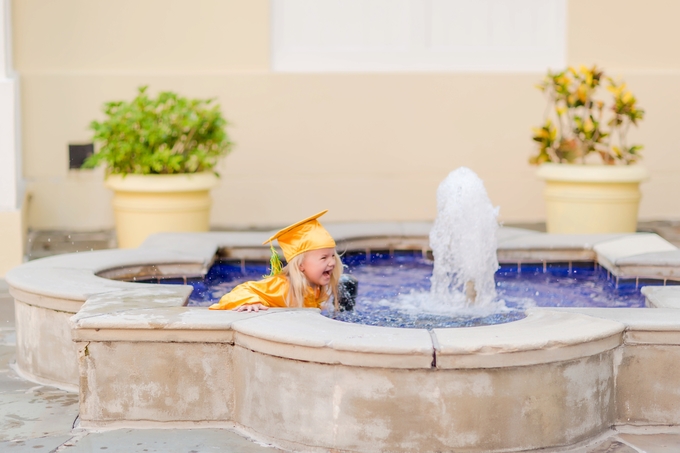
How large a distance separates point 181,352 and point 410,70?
5.33 metres

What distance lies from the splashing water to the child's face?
114cm

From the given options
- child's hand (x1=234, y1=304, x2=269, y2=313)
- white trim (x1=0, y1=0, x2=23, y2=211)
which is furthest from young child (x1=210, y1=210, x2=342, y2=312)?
white trim (x1=0, y1=0, x2=23, y2=211)

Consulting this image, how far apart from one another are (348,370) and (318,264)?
2.78 ft

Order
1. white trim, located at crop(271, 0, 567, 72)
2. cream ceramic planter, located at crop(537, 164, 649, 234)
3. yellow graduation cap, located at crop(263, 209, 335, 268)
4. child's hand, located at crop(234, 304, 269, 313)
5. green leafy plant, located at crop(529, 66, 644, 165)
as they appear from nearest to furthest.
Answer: child's hand, located at crop(234, 304, 269, 313) → yellow graduation cap, located at crop(263, 209, 335, 268) → cream ceramic planter, located at crop(537, 164, 649, 234) → green leafy plant, located at crop(529, 66, 644, 165) → white trim, located at crop(271, 0, 567, 72)

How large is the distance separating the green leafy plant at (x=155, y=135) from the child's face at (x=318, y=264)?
279 cm

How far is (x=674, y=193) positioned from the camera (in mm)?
8336

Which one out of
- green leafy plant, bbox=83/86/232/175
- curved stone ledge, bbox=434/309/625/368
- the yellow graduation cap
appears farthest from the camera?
green leafy plant, bbox=83/86/232/175

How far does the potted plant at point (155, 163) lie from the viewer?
254 inches

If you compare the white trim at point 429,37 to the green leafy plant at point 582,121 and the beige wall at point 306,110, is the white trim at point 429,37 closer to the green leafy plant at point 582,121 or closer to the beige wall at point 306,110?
the beige wall at point 306,110

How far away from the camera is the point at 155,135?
6.43 meters

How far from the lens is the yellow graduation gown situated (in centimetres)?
372

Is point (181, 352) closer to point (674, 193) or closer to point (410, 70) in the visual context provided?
point (410, 70)

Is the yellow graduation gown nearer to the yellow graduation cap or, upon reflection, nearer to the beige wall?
the yellow graduation cap

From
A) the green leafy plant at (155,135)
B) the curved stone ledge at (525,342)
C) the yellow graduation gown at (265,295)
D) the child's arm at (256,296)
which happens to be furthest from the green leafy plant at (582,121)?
the curved stone ledge at (525,342)
